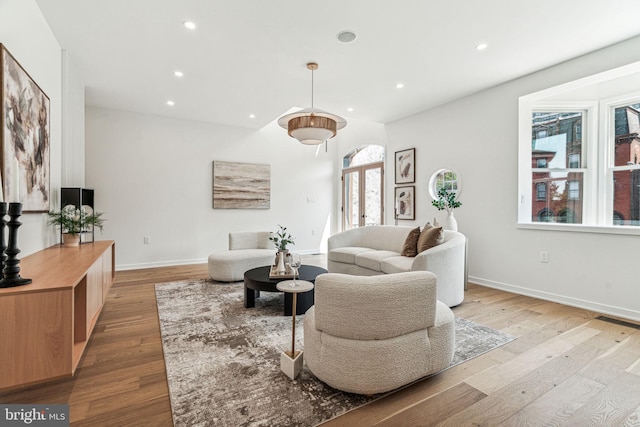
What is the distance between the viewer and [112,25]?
9.17ft

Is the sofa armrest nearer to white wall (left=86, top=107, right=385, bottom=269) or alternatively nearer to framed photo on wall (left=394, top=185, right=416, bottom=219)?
framed photo on wall (left=394, top=185, right=416, bottom=219)

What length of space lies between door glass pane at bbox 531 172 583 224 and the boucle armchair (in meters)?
3.32

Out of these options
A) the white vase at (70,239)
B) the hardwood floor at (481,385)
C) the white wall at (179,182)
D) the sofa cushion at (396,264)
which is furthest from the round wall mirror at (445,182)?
the white vase at (70,239)

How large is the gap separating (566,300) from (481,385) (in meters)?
2.49

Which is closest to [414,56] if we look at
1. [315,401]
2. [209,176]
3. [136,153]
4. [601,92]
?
[601,92]

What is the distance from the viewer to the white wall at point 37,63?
2.18 metres

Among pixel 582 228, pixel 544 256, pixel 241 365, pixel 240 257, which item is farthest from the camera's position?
pixel 240 257

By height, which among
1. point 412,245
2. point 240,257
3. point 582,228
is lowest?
point 240,257

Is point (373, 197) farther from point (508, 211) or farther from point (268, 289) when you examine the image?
point (268, 289)

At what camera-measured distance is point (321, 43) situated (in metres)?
3.06

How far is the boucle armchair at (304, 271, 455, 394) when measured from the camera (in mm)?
1626

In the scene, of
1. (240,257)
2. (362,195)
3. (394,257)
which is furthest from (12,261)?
(362,195)

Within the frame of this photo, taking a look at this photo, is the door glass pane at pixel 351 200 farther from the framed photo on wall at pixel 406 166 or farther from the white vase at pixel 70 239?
the white vase at pixel 70 239

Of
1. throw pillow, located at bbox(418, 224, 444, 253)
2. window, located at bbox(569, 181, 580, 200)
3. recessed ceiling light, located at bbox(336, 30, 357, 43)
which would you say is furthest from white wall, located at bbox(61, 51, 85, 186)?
window, located at bbox(569, 181, 580, 200)
